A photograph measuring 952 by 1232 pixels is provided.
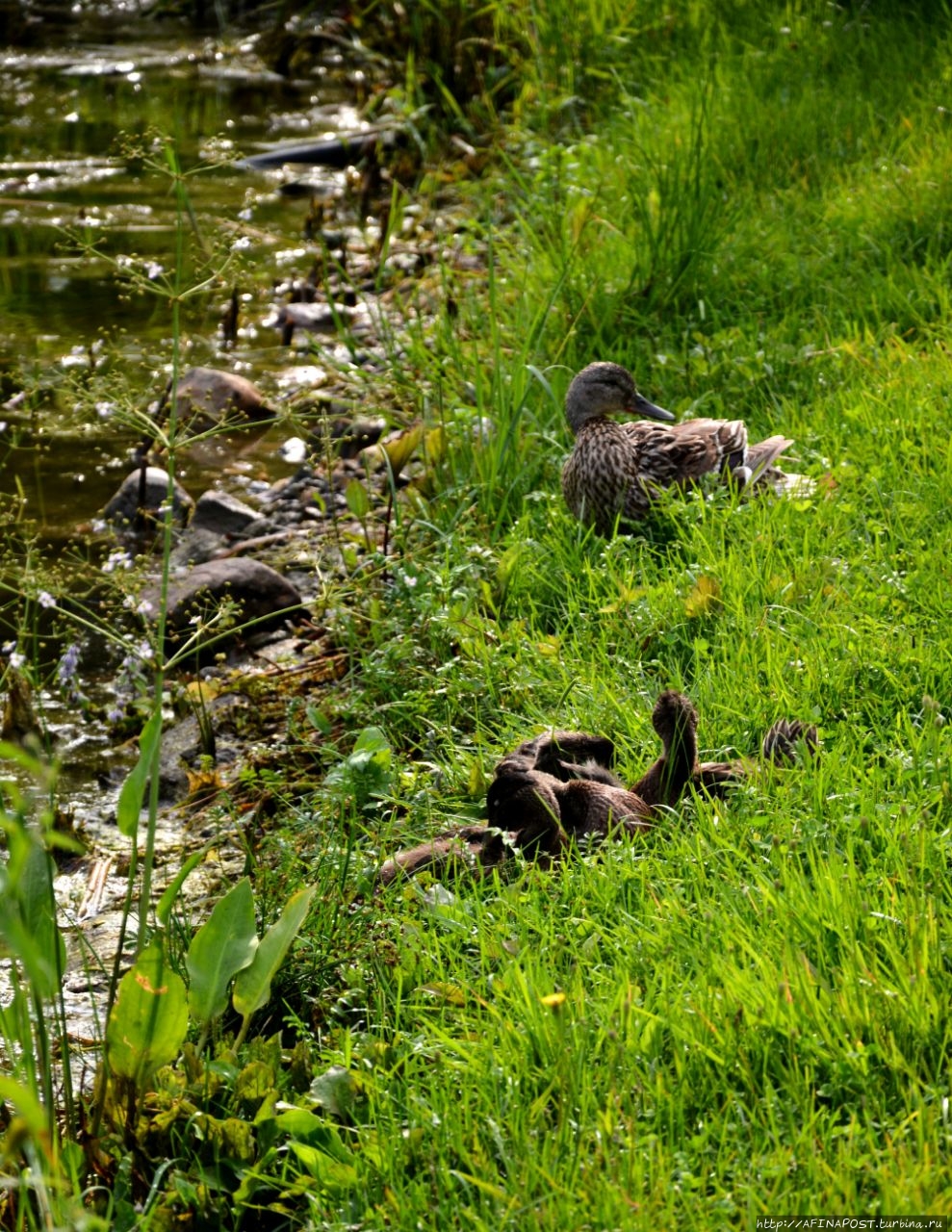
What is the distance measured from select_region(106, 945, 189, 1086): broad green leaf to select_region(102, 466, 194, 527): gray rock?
334 centimetres

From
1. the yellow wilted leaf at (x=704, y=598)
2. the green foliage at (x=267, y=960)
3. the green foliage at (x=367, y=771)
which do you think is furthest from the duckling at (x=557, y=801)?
the yellow wilted leaf at (x=704, y=598)

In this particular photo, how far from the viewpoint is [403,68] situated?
9.67 metres

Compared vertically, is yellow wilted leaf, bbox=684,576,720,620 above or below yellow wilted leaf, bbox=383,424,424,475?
below

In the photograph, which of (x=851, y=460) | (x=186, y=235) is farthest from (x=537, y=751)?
(x=186, y=235)

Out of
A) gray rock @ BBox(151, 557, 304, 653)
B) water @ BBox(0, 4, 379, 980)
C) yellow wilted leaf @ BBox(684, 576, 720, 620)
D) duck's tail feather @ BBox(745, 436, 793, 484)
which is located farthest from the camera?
gray rock @ BBox(151, 557, 304, 653)

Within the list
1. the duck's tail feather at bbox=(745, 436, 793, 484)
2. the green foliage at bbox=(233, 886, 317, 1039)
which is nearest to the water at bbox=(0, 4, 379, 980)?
the green foliage at bbox=(233, 886, 317, 1039)

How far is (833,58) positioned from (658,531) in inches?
171

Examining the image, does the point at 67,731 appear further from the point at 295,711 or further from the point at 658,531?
the point at 658,531

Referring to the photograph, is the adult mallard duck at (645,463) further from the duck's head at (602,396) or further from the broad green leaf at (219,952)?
the broad green leaf at (219,952)

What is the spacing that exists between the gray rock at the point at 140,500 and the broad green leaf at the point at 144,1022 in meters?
3.34

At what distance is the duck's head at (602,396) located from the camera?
4918mm

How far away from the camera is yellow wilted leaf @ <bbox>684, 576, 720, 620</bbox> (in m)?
4.02

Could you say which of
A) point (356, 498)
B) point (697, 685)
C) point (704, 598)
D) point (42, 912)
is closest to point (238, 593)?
point (356, 498)

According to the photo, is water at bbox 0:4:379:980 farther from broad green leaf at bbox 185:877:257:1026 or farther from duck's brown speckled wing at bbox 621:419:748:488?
duck's brown speckled wing at bbox 621:419:748:488
